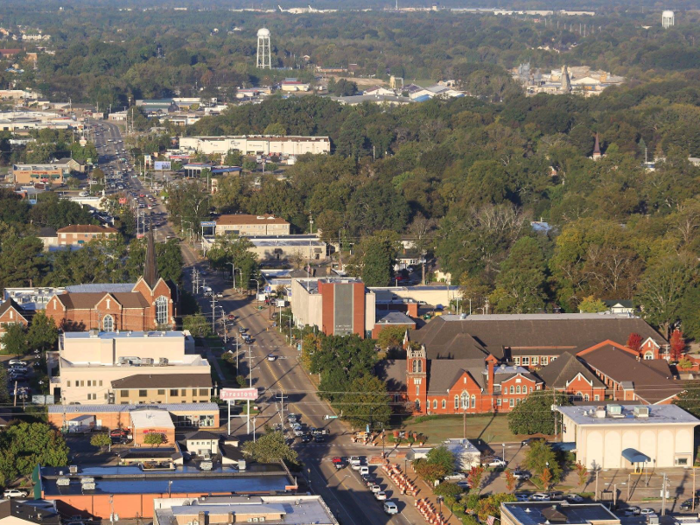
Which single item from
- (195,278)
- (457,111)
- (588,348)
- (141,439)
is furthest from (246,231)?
(457,111)

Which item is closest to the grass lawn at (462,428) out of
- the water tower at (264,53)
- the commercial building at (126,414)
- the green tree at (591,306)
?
the commercial building at (126,414)

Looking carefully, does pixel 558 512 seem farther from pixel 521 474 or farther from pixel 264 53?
pixel 264 53

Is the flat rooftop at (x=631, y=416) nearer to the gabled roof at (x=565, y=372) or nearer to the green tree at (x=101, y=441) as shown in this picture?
the gabled roof at (x=565, y=372)

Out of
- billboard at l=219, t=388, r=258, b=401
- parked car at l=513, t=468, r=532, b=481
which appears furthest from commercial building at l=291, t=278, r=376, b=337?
parked car at l=513, t=468, r=532, b=481

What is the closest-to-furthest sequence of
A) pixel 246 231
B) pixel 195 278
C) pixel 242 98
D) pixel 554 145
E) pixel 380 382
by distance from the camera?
1. pixel 380 382
2. pixel 195 278
3. pixel 246 231
4. pixel 554 145
5. pixel 242 98

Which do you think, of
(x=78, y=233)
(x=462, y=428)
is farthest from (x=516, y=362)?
(x=78, y=233)

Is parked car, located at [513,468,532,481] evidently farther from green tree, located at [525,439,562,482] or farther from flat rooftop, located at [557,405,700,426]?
flat rooftop, located at [557,405,700,426]

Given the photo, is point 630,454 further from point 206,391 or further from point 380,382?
point 206,391

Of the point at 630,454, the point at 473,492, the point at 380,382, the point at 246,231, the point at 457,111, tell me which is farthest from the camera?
the point at 457,111
